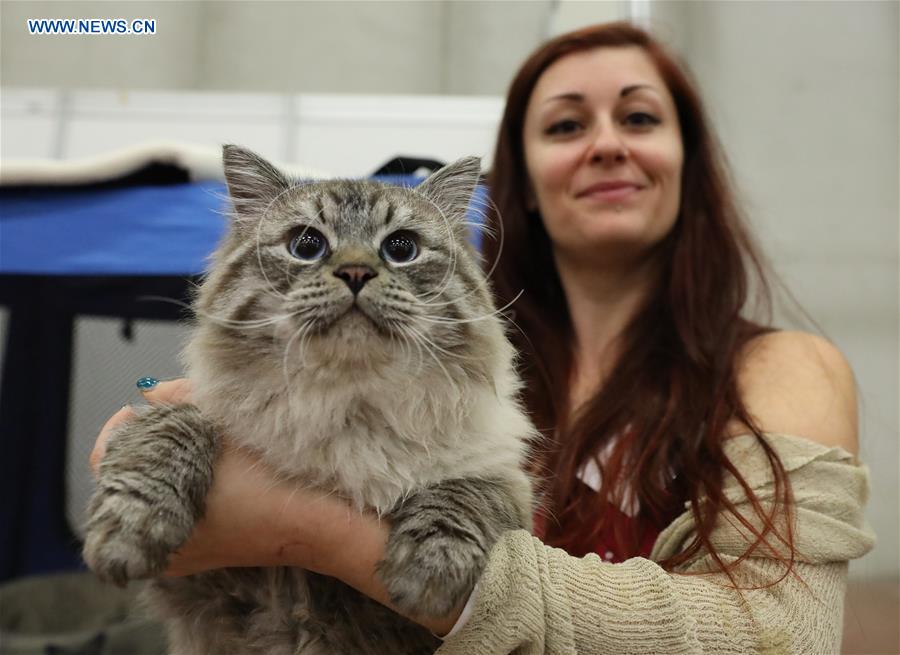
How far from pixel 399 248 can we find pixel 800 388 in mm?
922

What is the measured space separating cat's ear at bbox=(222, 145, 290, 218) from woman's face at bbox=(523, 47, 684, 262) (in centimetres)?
74

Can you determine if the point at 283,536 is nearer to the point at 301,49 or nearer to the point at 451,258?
the point at 451,258

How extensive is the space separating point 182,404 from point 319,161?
1828mm

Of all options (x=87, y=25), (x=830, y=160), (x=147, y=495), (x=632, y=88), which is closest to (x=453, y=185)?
(x=632, y=88)

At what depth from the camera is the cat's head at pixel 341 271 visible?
2.86 ft

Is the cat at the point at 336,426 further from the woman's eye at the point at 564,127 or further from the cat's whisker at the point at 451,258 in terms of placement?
the woman's eye at the point at 564,127

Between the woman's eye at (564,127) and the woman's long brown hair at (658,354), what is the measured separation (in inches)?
7.9

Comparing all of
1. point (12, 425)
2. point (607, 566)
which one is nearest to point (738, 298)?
point (607, 566)

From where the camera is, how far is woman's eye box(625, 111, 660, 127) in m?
1.55

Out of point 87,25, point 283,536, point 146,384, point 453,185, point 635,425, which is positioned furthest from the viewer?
point 87,25

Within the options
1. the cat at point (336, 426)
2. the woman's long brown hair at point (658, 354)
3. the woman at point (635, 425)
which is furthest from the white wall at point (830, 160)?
the cat at point (336, 426)

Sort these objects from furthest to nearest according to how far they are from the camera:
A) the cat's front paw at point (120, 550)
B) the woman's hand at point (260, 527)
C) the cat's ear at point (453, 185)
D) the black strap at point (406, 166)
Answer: the black strap at point (406, 166) → the cat's ear at point (453, 185) → the woman's hand at point (260, 527) → the cat's front paw at point (120, 550)

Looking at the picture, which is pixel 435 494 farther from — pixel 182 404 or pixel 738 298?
pixel 738 298

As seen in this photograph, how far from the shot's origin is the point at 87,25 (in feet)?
6.91
